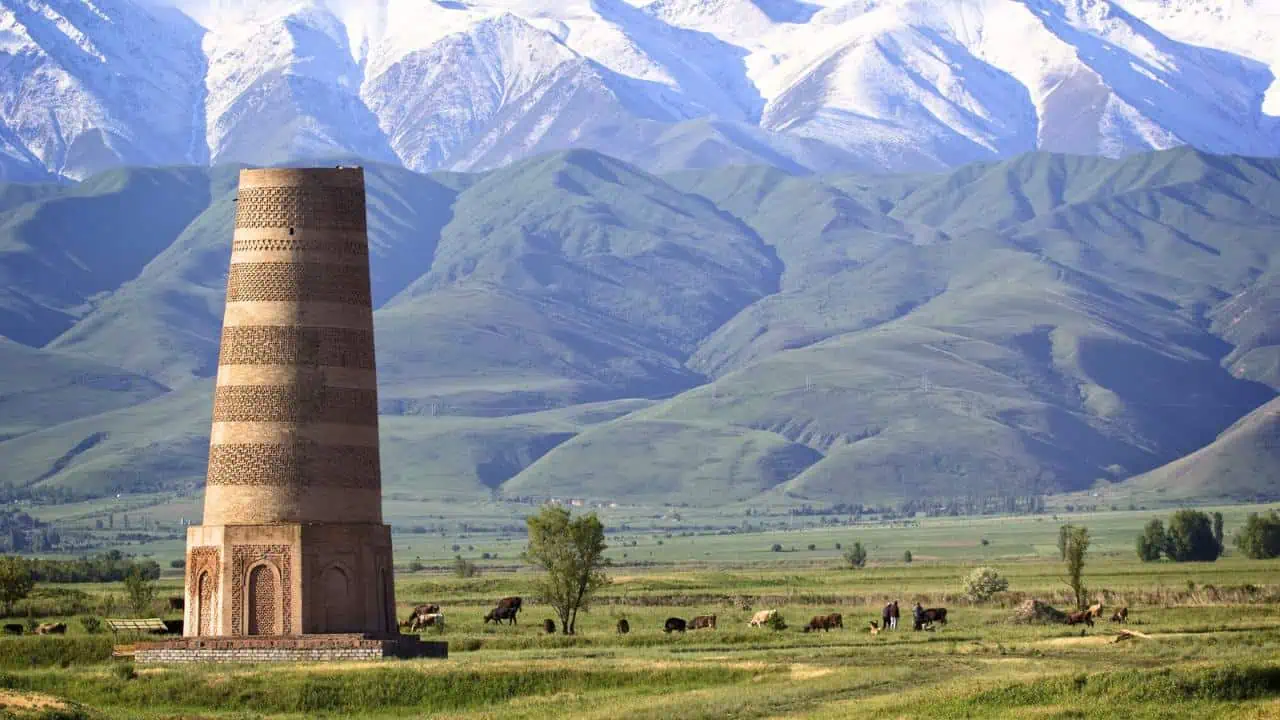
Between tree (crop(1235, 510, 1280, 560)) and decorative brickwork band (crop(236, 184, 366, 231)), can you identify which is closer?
decorative brickwork band (crop(236, 184, 366, 231))

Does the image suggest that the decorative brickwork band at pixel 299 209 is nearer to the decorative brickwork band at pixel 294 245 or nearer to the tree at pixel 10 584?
the decorative brickwork band at pixel 294 245

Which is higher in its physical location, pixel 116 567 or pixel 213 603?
pixel 116 567

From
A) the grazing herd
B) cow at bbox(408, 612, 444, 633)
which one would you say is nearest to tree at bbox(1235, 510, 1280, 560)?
the grazing herd

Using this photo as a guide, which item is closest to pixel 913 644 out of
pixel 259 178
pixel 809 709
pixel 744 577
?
pixel 809 709

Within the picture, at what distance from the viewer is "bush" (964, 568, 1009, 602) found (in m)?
95.9

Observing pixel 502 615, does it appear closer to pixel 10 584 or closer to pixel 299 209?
pixel 10 584

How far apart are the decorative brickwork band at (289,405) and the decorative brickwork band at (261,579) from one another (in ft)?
10.8

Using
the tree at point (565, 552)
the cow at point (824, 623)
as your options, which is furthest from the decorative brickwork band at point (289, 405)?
the cow at point (824, 623)

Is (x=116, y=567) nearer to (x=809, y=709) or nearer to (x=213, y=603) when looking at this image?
(x=213, y=603)

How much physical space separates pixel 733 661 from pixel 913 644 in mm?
8372

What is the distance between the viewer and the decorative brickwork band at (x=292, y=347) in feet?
207

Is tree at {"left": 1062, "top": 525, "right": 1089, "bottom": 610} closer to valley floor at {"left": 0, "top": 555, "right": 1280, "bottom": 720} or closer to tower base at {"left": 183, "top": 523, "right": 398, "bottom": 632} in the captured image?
valley floor at {"left": 0, "top": 555, "right": 1280, "bottom": 720}

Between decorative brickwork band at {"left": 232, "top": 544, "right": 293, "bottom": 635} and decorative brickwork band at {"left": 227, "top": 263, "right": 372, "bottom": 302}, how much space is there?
656 cm

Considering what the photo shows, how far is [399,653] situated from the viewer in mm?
61875
